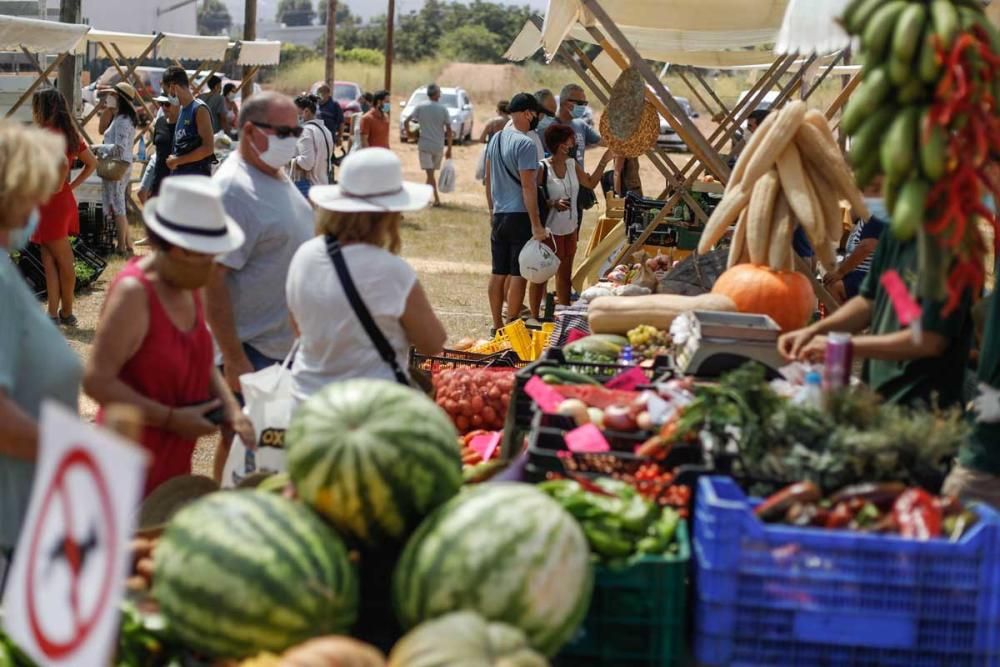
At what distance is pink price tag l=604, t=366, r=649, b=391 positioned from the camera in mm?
4512

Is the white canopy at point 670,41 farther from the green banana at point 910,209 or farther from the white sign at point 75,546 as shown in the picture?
the white sign at point 75,546

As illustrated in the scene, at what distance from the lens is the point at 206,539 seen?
2775 millimetres

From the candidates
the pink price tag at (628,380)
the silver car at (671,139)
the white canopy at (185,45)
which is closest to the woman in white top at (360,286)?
the pink price tag at (628,380)

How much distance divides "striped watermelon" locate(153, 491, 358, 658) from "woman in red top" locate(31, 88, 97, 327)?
7.00 m

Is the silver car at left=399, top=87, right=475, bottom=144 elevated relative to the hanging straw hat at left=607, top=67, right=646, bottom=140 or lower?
lower

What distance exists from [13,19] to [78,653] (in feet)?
42.6

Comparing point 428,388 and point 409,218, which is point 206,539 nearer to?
point 428,388

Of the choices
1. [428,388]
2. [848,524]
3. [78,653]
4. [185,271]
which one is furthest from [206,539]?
[428,388]

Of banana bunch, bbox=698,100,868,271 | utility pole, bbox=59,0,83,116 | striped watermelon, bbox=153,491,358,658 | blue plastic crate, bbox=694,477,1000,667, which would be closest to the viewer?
striped watermelon, bbox=153,491,358,658

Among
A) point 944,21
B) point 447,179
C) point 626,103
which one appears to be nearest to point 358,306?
point 944,21

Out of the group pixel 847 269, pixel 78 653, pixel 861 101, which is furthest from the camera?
pixel 847 269

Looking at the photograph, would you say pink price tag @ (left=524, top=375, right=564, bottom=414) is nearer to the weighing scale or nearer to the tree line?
the weighing scale

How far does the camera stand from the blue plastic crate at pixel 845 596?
2.87 meters

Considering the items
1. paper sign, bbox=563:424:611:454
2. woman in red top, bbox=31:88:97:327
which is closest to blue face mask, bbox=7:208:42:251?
Result: paper sign, bbox=563:424:611:454
